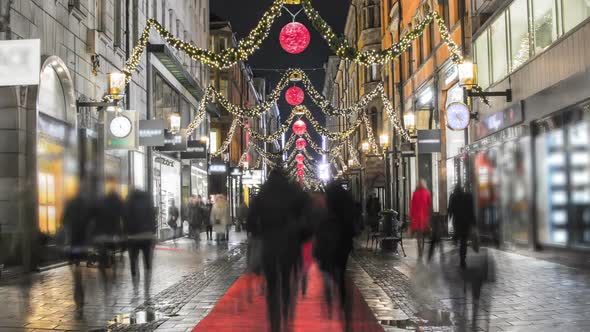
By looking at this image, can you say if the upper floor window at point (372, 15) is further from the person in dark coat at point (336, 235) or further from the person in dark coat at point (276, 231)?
the person in dark coat at point (276, 231)

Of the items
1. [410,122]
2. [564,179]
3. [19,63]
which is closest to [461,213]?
[564,179]

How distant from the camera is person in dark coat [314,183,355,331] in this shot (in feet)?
32.8

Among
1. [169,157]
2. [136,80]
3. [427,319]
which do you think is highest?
[136,80]

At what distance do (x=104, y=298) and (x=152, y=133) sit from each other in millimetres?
11938

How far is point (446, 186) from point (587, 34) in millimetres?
15431

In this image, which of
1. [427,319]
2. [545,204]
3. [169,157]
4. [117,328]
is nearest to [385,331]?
[427,319]

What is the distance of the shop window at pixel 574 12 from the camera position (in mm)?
15188

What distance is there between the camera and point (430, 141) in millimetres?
27250

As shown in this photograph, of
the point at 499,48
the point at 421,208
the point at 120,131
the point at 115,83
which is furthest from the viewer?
the point at 499,48

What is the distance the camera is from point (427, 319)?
386 inches

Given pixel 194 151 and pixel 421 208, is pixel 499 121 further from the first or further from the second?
pixel 194 151

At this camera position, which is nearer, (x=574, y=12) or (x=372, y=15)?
(x=574, y=12)

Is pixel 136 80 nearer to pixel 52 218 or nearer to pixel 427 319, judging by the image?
pixel 52 218

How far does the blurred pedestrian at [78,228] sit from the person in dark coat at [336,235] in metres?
3.25
